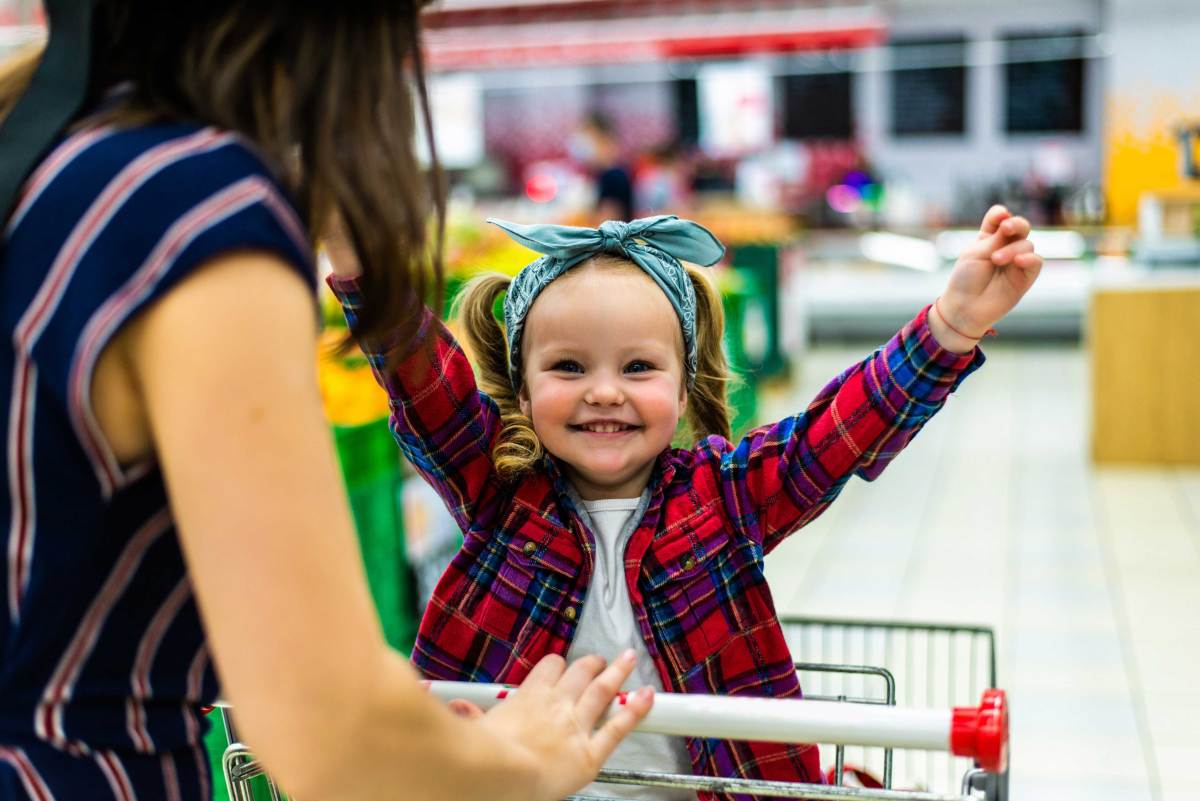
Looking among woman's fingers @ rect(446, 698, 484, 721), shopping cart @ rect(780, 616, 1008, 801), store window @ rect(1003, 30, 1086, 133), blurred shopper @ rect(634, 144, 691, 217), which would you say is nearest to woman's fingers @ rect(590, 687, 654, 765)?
woman's fingers @ rect(446, 698, 484, 721)

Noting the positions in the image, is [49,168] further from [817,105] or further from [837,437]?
[817,105]

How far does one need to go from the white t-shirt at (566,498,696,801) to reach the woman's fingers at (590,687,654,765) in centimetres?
47

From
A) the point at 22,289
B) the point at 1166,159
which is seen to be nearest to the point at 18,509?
the point at 22,289

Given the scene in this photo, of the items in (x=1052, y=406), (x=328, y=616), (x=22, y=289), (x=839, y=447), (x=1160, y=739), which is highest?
(x=22, y=289)

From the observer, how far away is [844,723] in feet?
3.40

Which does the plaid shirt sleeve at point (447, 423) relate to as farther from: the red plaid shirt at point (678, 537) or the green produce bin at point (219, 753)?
the green produce bin at point (219, 753)

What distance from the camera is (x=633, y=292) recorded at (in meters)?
1.57

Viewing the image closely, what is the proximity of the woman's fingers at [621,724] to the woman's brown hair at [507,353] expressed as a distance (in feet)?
2.10

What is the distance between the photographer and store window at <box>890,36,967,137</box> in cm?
1430

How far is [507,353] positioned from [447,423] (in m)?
0.21

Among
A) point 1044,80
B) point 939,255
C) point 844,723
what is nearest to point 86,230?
point 844,723

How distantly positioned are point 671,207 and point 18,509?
1022 centimetres

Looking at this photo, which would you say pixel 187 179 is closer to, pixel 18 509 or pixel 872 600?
pixel 18 509

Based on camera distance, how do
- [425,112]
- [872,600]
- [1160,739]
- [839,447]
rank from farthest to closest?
[872,600], [1160,739], [839,447], [425,112]
